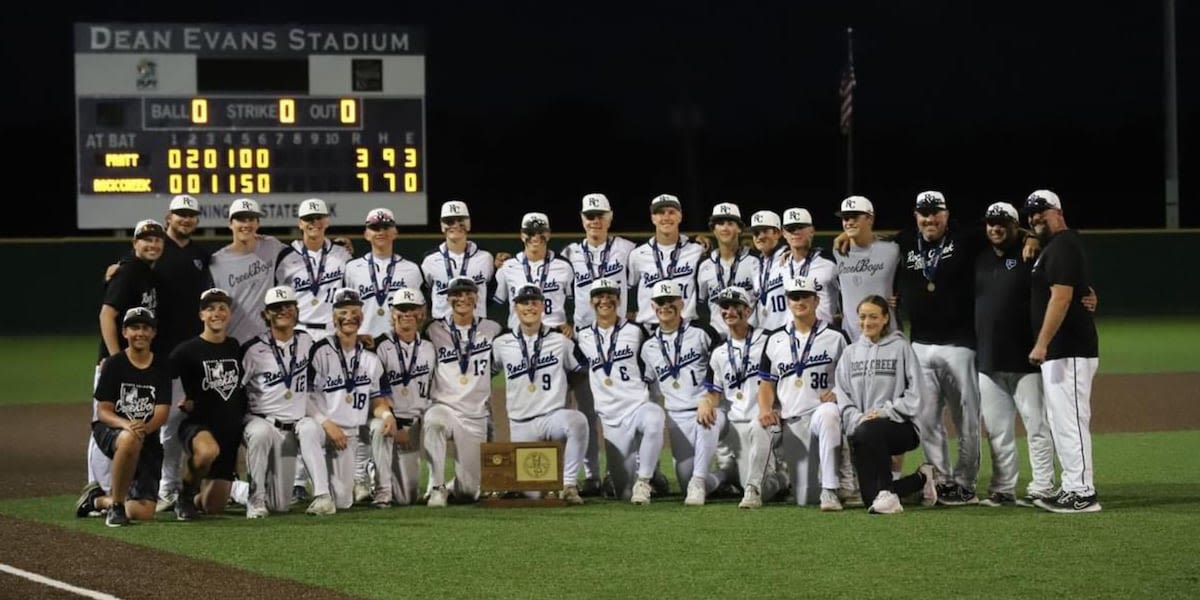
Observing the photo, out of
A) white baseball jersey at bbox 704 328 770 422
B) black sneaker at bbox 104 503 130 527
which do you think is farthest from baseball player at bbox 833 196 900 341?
black sneaker at bbox 104 503 130 527

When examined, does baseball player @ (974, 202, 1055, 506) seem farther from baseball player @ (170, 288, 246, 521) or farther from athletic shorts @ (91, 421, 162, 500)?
athletic shorts @ (91, 421, 162, 500)

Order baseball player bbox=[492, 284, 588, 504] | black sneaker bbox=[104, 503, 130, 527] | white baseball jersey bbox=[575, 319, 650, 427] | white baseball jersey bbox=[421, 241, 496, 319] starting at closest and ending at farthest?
black sneaker bbox=[104, 503, 130, 527] < baseball player bbox=[492, 284, 588, 504] < white baseball jersey bbox=[575, 319, 650, 427] < white baseball jersey bbox=[421, 241, 496, 319]

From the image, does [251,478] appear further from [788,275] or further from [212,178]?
[212,178]

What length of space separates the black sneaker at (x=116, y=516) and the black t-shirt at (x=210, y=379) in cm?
75

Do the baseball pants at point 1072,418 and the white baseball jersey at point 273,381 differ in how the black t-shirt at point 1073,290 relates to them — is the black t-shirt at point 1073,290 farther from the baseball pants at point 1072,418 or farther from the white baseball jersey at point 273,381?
the white baseball jersey at point 273,381

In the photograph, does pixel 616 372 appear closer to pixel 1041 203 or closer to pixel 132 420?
pixel 1041 203

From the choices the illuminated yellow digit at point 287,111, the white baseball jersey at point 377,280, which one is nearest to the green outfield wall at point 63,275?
the illuminated yellow digit at point 287,111

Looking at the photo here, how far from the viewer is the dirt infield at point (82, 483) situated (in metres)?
6.56

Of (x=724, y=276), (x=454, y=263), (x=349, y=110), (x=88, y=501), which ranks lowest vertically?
(x=88, y=501)

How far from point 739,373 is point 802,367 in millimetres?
382

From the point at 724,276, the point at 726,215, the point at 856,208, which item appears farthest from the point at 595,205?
the point at 856,208

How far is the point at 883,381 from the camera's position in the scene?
8742 mm

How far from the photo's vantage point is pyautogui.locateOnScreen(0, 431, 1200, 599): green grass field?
648 cm

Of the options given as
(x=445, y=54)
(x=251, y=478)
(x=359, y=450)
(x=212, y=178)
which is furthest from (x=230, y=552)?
(x=445, y=54)
